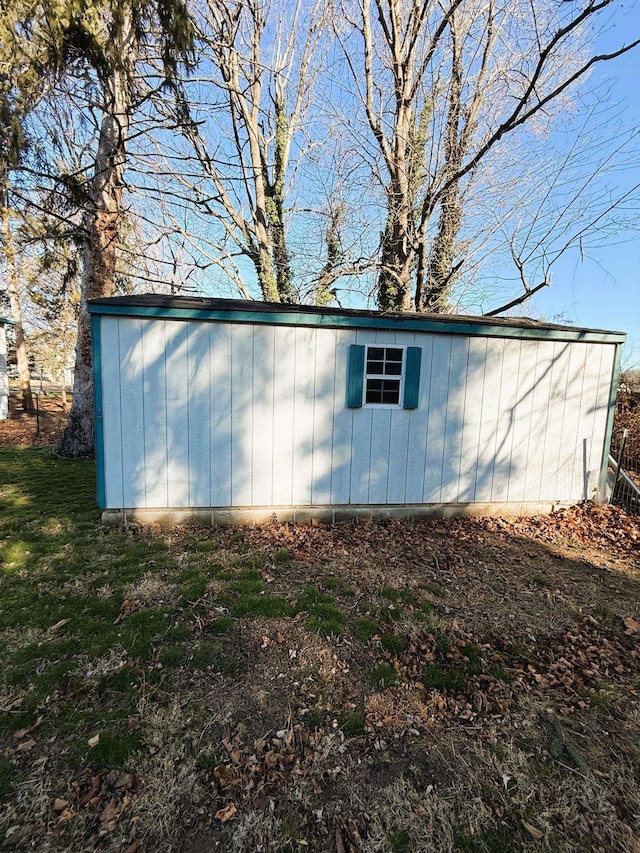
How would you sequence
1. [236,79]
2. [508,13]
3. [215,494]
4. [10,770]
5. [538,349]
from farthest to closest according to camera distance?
1. [236,79]
2. [508,13]
3. [538,349]
4. [215,494]
5. [10,770]

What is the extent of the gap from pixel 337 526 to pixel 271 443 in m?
1.29

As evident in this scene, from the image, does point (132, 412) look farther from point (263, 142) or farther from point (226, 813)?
point (263, 142)

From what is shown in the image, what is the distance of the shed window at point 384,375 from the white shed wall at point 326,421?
0.49ft

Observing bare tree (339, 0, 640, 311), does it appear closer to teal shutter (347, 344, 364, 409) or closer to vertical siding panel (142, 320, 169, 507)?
teal shutter (347, 344, 364, 409)

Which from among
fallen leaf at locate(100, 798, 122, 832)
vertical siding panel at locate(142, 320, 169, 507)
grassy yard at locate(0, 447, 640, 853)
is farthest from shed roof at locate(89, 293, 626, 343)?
fallen leaf at locate(100, 798, 122, 832)

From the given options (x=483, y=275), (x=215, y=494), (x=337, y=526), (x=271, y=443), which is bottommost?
(x=337, y=526)

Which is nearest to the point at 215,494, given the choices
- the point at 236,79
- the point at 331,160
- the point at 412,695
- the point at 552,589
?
the point at 412,695

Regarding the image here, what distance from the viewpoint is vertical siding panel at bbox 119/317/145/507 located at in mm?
4250

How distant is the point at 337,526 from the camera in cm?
475

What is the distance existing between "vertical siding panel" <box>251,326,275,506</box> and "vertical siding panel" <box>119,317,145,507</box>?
1.25m

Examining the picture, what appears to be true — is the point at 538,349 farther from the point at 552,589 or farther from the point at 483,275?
the point at 483,275

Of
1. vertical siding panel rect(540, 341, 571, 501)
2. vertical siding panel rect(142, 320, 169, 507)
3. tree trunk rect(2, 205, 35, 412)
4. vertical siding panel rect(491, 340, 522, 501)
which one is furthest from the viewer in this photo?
tree trunk rect(2, 205, 35, 412)

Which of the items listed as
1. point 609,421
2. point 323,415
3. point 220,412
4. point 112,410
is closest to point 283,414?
point 323,415

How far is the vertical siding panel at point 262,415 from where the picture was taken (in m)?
4.51
